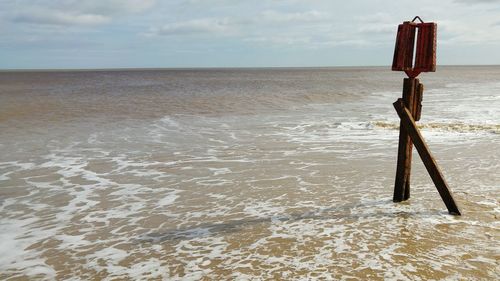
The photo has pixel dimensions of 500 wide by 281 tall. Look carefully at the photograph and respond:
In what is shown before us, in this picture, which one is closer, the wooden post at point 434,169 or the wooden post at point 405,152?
the wooden post at point 434,169

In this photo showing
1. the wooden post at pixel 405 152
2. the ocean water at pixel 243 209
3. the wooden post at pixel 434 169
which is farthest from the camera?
the wooden post at pixel 405 152

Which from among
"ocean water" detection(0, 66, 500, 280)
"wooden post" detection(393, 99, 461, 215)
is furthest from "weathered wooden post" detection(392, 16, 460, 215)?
"ocean water" detection(0, 66, 500, 280)

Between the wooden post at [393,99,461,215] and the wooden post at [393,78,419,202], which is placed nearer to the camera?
the wooden post at [393,99,461,215]

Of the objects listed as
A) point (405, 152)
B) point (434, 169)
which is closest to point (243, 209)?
point (405, 152)

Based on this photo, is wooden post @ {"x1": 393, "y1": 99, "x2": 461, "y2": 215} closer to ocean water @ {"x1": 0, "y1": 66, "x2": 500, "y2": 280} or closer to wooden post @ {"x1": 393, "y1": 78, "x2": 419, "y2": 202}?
ocean water @ {"x1": 0, "y1": 66, "x2": 500, "y2": 280}

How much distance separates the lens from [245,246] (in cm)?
618

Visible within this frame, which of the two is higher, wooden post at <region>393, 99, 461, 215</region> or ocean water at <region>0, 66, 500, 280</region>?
wooden post at <region>393, 99, 461, 215</region>

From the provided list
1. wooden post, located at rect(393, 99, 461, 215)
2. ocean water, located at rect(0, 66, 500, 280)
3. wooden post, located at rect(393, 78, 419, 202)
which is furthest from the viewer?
wooden post, located at rect(393, 78, 419, 202)

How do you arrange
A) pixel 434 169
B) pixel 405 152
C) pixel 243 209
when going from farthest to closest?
pixel 243 209 < pixel 405 152 < pixel 434 169

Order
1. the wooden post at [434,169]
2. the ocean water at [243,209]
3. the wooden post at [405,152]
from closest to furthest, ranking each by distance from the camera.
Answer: the ocean water at [243,209], the wooden post at [434,169], the wooden post at [405,152]

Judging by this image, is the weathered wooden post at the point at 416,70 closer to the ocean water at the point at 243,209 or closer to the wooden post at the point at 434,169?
the wooden post at the point at 434,169

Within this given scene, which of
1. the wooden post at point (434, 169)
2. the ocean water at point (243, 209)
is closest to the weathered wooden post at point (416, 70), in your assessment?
the wooden post at point (434, 169)

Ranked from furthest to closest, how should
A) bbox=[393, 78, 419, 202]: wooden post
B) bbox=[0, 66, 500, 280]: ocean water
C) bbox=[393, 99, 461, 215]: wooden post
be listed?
1. bbox=[393, 78, 419, 202]: wooden post
2. bbox=[393, 99, 461, 215]: wooden post
3. bbox=[0, 66, 500, 280]: ocean water

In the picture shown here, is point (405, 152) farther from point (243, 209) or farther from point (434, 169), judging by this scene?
point (243, 209)
